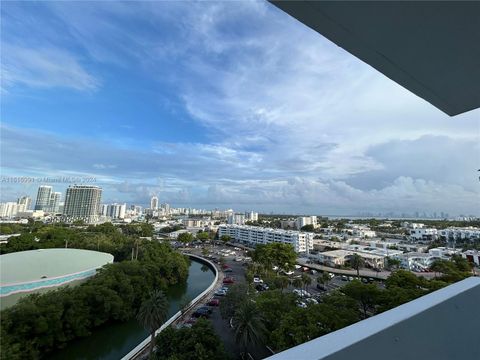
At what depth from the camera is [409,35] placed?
1.75 feet

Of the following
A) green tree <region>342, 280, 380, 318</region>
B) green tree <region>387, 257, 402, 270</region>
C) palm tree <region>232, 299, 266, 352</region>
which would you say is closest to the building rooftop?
palm tree <region>232, 299, 266, 352</region>

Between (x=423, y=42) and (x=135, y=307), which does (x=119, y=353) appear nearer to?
(x=135, y=307)

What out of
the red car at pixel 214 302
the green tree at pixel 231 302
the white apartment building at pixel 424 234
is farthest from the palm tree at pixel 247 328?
the white apartment building at pixel 424 234

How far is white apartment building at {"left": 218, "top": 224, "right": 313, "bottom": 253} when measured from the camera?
17.2 m

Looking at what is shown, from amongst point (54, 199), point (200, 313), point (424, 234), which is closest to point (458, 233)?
point (424, 234)

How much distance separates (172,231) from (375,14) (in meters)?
24.0

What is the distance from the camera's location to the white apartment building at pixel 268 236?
17219mm

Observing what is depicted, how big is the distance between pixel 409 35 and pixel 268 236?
19.8 m

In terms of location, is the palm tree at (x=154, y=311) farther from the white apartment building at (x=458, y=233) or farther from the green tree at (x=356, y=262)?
the white apartment building at (x=458, y=233)

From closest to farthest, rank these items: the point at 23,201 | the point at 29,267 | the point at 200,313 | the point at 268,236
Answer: the point at 29,267 < the point at 23,201 < the point at 200,313 < the point at 268,236

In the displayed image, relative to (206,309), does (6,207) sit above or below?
above

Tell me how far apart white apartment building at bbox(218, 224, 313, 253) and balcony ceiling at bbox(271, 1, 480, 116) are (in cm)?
1672

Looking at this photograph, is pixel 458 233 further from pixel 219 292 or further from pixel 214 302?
pixel 214 302

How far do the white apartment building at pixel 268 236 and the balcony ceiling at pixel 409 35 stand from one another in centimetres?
1672
